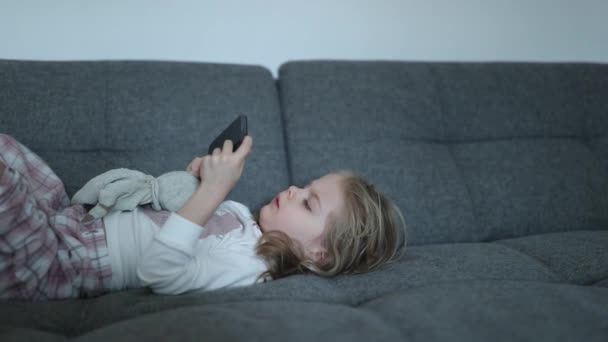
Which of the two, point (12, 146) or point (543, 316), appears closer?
point (543, 316)

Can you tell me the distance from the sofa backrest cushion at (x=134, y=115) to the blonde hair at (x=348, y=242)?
0.31 meters

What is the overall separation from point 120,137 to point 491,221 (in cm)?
122

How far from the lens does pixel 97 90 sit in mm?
1435

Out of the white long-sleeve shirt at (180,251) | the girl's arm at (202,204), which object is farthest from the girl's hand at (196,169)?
the girl's arm at (202,204)

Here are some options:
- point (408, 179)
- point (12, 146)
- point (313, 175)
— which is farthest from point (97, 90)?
point (408, 179)

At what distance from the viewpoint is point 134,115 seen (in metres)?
1.43

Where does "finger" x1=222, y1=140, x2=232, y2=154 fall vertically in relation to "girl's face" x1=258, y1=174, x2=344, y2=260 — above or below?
above

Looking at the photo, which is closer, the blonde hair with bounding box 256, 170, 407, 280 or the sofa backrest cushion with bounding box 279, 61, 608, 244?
the blonde hair with bounding box 256, 170, 407, 280

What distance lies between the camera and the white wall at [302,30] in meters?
1.67

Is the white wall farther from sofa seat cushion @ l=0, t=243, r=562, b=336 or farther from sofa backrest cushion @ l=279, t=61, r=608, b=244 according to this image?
sofa seat cushion @ l=0, t=243, r=562, b=336

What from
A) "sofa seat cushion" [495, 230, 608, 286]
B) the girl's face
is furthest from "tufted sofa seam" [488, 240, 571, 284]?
the girl's face

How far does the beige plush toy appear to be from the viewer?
46.0 inches

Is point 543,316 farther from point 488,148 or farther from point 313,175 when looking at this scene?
point 488,148

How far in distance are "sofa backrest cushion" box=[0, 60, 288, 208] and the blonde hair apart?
31 centimetres
